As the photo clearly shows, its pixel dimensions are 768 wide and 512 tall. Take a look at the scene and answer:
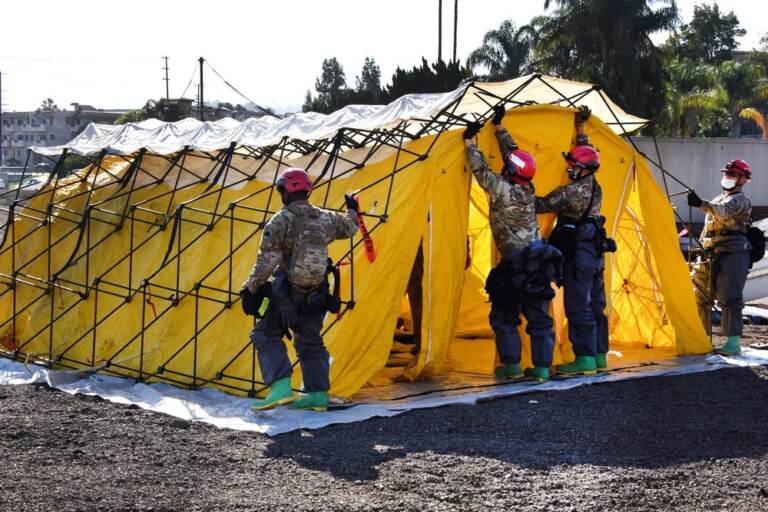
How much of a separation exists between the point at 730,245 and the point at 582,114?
81.5 inches

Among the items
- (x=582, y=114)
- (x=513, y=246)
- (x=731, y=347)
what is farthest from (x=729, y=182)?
(x=513, y=246)

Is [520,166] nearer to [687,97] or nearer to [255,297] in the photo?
[255,297]

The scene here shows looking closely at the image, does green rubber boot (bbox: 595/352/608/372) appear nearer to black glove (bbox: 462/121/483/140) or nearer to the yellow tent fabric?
the yellow tent fabric

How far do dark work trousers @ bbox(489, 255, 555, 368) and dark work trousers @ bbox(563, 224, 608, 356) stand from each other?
32 cm

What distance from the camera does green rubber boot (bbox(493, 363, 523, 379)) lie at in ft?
28.1

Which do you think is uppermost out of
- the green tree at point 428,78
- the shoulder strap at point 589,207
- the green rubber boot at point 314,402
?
the green tree at point 428,78

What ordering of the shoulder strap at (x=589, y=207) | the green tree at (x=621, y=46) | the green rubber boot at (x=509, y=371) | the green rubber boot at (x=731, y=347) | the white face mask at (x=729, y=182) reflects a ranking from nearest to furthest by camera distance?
the green rubber boot at (x=509, y=371)
the shoulder strap at (x=589, y=207)
the white face mask at (x=729, y=182)
the green rubber boot at (x=731, y=347)
the green tree at (x=621, y=46)

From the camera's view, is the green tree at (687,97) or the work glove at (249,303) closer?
the work glove at (249,303)

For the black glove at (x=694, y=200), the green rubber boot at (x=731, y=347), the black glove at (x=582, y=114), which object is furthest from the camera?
the green rubber boot at (x=731, y=347)

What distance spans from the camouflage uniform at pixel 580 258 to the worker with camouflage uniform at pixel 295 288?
2194 millimetres

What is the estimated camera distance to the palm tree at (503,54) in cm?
4550

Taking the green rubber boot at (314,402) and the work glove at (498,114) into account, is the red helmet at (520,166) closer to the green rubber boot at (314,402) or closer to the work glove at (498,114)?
the work glove at (498,114)

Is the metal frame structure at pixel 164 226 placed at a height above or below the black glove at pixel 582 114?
below

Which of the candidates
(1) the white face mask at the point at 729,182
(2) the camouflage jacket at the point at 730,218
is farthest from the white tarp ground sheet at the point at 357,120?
(2) the camouflage jacket at the point at 730,218
